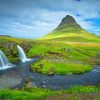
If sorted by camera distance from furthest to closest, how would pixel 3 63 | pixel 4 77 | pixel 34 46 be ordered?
pixel 34 46 → pixel 3 63 → pixel 4 77

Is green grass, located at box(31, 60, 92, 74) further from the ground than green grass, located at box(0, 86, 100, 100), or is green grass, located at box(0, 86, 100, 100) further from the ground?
green grass, located at box(0, 86, 100, 100)

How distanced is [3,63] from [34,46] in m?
56.5

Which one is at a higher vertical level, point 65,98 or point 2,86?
point 65,98

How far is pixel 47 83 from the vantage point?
246ft

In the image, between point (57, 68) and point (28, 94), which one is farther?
point (57, 68)

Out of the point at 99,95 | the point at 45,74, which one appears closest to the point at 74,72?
the point at 45,74

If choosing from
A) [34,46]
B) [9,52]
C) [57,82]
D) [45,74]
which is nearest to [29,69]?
[45,74]

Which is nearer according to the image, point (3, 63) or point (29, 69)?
point (29, 69)

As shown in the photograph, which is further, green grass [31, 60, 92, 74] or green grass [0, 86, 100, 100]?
green grass [31, 60, 92, 74]

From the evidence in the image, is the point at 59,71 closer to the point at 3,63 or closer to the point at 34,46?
the point at 3,63

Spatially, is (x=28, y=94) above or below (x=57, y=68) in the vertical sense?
above

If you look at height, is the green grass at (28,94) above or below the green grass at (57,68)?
above

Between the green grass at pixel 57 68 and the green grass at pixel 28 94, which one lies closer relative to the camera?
the green grass at pixel 28 94

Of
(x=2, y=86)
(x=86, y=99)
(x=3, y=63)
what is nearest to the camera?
(x=86, y=99)
